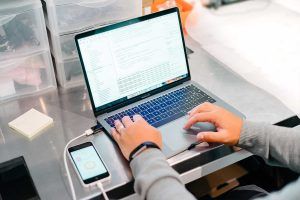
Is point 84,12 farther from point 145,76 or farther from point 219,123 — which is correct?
point 219,123

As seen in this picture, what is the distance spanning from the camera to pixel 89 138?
1.02 meters

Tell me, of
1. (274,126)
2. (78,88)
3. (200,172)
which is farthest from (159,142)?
(78,88)

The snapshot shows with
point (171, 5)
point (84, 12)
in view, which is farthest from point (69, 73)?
point (171, 5)

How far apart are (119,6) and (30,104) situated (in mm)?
394

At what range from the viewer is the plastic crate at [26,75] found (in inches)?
44.1

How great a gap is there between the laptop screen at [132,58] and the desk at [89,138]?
12 cm

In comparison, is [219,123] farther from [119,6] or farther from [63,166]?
[119,6]

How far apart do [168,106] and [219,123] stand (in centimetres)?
17

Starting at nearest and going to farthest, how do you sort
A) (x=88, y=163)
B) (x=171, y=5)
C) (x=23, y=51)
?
(x=88, y=163)
(x=23, y=51)
(x=171, y=5)

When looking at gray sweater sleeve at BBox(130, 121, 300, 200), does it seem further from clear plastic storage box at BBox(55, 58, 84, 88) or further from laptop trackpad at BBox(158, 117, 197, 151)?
clear plastic storage box at BBox(55, 58, 84, 88)

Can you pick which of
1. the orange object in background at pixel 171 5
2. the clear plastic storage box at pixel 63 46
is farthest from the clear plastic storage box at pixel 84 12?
the orange object in background at pixel 171 5

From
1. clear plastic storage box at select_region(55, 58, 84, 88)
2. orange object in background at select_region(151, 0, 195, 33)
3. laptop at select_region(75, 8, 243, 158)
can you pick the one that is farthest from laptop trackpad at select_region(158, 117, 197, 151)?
orange object in background at select_region(151, 0, 195, 33)

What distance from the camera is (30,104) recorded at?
115 cm

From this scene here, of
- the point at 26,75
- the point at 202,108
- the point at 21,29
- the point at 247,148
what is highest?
the point at 21,29
